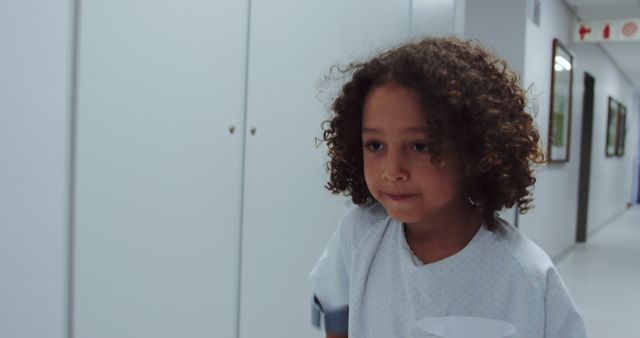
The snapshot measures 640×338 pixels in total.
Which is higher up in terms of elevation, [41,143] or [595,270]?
[41,143]

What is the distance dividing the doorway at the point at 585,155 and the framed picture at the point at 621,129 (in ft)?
10.6

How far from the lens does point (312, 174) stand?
2.02m

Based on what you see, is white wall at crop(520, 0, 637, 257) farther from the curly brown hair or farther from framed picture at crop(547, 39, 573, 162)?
the curly brown hair

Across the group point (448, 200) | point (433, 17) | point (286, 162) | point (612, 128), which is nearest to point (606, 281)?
point (433, 17)

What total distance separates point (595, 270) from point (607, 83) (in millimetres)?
4231

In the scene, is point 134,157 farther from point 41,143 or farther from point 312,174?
point 312,174

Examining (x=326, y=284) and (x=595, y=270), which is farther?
(x=595, y=270)

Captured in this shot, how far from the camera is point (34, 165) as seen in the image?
117 centimetres

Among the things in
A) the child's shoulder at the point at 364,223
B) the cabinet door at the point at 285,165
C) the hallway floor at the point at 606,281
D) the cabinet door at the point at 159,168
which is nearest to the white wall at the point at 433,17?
the cabinet door at the point at 285,165

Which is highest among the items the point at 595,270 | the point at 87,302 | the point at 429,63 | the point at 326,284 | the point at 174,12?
the point at 174,12

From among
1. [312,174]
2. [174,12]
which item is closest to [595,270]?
[312,174]

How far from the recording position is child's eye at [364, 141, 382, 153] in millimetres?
837

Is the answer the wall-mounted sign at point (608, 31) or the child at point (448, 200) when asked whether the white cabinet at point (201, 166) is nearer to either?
the child at point (448, 200)

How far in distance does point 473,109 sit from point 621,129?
10.6 meters
